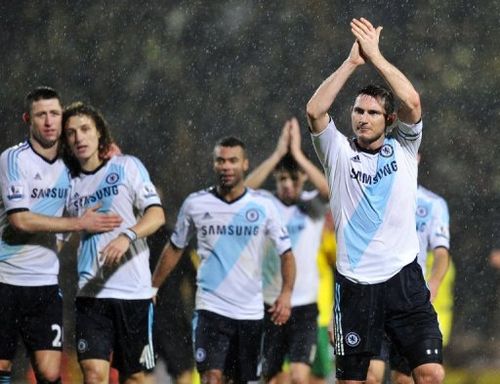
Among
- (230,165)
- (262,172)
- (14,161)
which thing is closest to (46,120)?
(14,161)

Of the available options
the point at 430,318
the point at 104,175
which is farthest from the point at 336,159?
the point at 104,175

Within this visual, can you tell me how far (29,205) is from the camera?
27.0 ft

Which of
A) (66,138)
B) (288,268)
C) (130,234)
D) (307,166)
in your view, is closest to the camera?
(130,234)

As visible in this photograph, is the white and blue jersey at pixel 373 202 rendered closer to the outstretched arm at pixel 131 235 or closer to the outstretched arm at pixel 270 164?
the outstretched arm at pixel 131 235

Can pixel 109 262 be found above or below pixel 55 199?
below

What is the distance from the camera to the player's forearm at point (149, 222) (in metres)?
8.08

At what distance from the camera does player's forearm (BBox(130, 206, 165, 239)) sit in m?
8.08

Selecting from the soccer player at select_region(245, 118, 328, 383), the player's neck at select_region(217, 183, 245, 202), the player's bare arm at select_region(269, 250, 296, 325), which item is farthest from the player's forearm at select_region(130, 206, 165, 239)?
the soccer player at select_region(245, 118, 328, 383)

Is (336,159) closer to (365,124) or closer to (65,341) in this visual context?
(365,124)

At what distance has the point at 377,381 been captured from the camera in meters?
8.34

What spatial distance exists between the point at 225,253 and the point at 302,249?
3.57 feet

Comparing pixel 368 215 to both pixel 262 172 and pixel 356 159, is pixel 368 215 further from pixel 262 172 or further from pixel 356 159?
pixel 262 172

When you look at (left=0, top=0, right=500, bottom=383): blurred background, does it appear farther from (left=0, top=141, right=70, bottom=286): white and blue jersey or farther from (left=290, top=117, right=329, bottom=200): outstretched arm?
(left=0, top=141, right=70, bottom=286): white and blue jersey

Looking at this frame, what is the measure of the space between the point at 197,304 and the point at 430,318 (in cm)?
248
